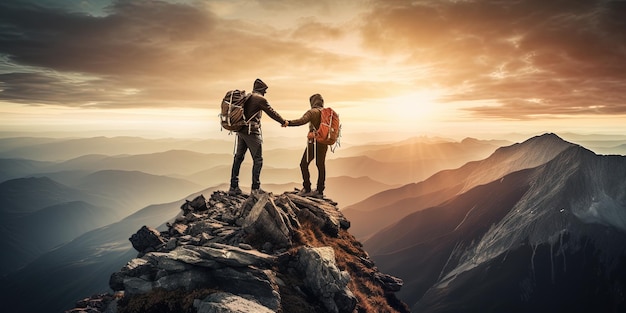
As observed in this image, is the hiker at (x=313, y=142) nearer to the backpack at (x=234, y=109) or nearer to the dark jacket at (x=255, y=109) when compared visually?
the dark jacket at (x=255, y=109)

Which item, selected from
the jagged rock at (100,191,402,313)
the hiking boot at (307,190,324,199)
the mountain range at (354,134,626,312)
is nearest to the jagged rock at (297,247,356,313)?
the jagged rock at (100,191,402,313)

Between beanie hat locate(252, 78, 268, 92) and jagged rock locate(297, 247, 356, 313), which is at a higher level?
beanie hat locate(252, 78, 268, 92)

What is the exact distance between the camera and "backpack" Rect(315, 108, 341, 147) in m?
19.7

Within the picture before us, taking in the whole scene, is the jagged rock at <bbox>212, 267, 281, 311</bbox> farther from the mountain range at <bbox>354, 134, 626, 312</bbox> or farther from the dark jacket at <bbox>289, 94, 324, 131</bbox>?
the mountain range at <bbox>354, 134, 626, 312</bbox>

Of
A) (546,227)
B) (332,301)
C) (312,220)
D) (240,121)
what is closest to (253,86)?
(240,121)

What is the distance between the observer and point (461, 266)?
506 feet

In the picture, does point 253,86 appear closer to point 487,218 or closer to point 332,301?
point 332,301

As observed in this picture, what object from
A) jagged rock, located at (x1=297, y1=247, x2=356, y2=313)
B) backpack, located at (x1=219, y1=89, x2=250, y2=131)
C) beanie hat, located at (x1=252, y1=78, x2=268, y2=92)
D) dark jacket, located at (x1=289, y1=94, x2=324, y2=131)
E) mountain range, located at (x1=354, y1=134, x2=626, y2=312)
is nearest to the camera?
jagged rock, located at (x1=297, y1=247, x2=356, y2=313)

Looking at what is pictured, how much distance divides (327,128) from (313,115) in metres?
1.07

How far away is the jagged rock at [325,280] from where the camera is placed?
14.1 meters

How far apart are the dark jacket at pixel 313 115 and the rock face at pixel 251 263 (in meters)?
4.11

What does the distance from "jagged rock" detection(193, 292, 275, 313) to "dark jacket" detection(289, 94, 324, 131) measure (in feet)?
31.9

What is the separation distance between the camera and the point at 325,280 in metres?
14.4

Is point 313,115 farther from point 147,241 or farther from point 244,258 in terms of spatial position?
point 147,241
